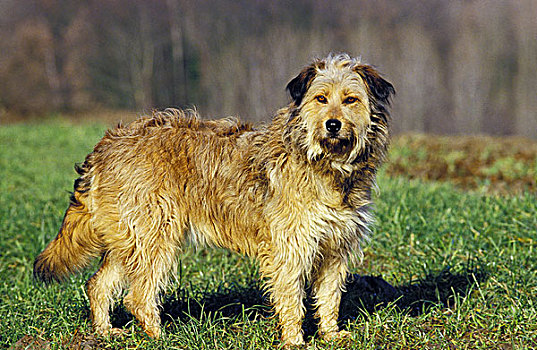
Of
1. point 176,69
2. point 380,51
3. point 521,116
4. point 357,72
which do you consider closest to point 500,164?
point 357,72

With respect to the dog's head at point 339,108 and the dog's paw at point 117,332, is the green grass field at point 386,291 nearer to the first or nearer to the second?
the dog's paw at point 117,332

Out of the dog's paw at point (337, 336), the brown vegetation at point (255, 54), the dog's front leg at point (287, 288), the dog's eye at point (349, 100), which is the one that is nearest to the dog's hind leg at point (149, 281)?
the dog's front leg at point (287, 288)

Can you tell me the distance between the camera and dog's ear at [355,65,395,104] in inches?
162

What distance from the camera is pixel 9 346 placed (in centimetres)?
453

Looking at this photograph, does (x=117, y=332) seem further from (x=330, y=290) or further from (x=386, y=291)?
(x=386, y=291)

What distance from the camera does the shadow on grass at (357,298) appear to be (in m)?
5.09

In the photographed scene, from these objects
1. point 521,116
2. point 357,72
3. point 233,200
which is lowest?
point 521,116

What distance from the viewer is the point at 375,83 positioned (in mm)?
4113

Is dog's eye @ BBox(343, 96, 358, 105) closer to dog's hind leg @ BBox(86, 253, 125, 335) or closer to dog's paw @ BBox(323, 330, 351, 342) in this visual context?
dog's paw @ BBox(323, 330, 351, 342)

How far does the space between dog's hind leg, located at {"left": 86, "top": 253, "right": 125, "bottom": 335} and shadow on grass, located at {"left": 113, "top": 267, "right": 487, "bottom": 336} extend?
0.30 meters

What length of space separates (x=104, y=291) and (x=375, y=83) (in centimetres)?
267

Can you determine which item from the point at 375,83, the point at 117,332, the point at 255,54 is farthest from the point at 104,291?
the point at 255,54

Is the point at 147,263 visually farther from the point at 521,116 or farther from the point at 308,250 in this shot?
the point at 521,116

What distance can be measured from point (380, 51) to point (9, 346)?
851 inches
